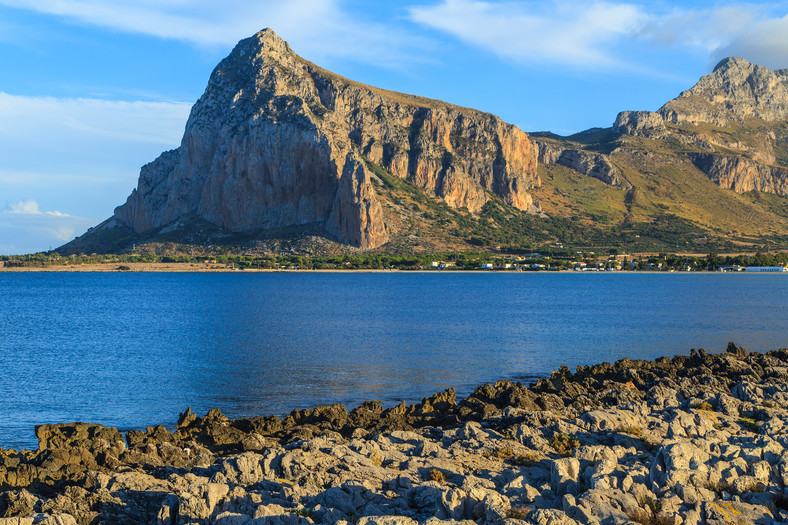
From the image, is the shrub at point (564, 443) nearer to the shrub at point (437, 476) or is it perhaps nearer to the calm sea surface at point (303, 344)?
the shrub at point (437, 476)

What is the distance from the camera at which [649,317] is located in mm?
61031

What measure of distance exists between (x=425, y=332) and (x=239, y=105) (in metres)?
144

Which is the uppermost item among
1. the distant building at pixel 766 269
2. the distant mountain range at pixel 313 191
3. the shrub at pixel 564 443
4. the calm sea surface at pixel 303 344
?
the distant mountain range at pixel 313 191

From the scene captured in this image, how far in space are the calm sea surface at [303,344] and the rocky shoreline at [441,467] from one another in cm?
619

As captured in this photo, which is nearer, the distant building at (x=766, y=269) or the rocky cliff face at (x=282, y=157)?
the distant building at (x=766, y=269)

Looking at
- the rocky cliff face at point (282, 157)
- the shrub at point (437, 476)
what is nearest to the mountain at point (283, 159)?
the rocky cliff face at point (282, 157)

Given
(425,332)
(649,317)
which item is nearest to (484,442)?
(425,332)

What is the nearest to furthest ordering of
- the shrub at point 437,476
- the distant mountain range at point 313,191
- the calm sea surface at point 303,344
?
the shrub at point 437,476 → the calm sea surface at point 303,344 → the distant mountain range at point 313,191

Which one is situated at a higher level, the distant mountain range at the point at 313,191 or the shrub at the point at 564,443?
the distant mountain range at the point at 313,191

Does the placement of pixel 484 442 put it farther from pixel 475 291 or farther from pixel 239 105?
pixel 239 105

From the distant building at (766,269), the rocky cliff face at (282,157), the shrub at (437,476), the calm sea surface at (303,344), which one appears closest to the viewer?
the shrub at (437,476)

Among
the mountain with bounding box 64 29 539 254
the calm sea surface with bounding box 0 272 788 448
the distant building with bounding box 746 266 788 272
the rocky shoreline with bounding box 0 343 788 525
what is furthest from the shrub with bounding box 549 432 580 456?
the distant building with bounding box 746 266 788 272

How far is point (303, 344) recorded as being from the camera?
43.1m

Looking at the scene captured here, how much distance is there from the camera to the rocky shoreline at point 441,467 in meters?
10.5
